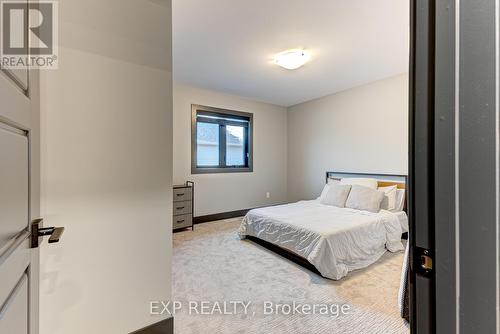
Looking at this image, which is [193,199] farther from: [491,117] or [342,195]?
[491,117]

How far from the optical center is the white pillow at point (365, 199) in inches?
129

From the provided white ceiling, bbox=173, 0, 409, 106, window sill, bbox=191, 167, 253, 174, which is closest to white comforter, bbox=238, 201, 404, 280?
window sill, bbox=191, 167, 253, 174

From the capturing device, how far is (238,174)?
191 inches

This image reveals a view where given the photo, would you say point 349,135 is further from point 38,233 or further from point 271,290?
point 38,233

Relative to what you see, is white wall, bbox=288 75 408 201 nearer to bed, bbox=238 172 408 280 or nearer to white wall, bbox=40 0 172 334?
bed, bbox=238 172 408 280

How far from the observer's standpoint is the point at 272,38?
2.50 m

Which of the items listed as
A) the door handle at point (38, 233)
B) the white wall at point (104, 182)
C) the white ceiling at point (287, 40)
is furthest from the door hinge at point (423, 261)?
the white ceiling at point (287, 40)

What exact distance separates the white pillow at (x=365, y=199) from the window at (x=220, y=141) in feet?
7.26

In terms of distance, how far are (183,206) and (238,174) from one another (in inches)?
57.1

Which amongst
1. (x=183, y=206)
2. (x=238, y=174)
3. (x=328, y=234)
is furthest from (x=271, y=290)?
(x=238, y=174)

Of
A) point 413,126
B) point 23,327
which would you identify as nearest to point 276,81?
point 413,126

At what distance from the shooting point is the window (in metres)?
4.35

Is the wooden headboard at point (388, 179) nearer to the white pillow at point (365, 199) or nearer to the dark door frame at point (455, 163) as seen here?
the white pillow at point (365, 199)

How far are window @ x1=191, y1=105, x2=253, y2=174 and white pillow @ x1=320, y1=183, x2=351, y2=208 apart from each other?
1823mm
